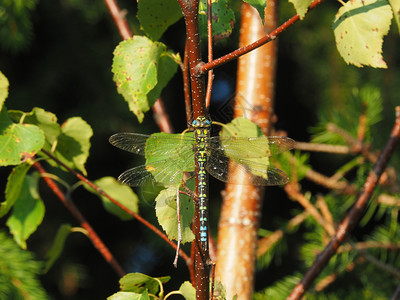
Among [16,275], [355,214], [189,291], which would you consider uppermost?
[355,214]

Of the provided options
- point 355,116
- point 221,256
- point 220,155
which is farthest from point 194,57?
point 355,116

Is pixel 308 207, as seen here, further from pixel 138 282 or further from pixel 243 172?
pixel 138 282

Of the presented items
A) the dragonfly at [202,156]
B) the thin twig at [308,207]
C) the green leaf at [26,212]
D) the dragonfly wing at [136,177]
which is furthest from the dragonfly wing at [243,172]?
the thin twig at [308,207]

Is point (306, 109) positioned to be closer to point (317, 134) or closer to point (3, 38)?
point (317, 134)

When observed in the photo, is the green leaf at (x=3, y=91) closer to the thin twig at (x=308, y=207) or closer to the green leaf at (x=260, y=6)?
the green leaf at (x=260, y=6)

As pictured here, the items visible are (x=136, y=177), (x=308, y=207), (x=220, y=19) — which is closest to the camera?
(x=220, y=19)

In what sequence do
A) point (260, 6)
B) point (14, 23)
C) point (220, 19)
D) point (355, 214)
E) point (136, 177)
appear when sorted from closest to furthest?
point (260, 6) → point (220, 19) → point (136, 177) → point (355, 214) → point (14, 23)

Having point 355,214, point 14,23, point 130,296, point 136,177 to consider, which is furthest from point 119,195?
point 14,23
